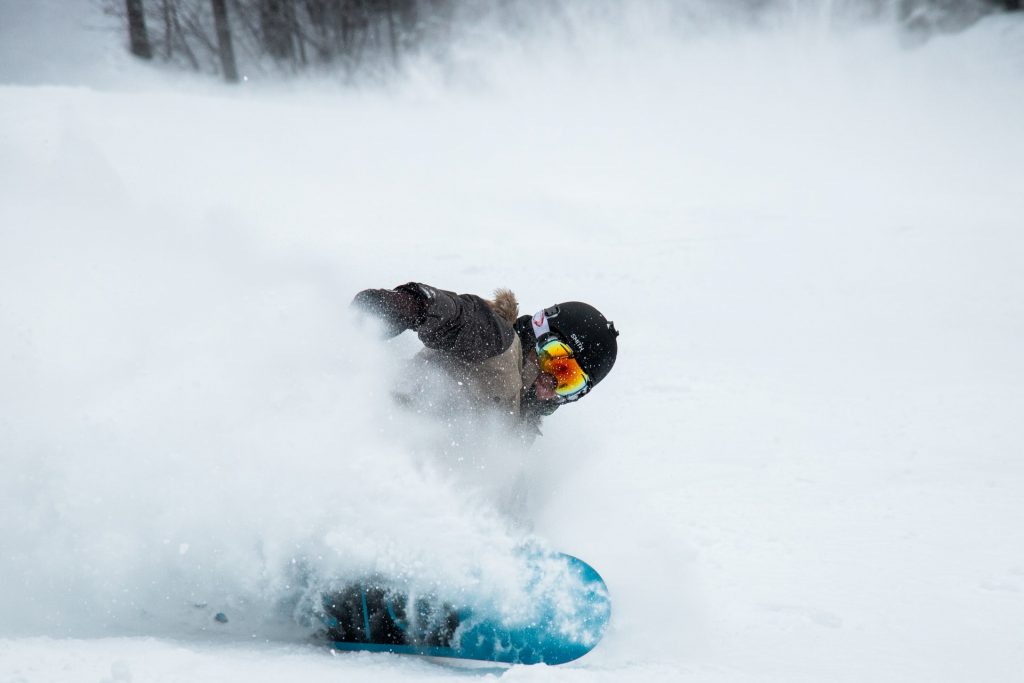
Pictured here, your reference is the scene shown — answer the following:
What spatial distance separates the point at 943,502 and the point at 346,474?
3.37 m

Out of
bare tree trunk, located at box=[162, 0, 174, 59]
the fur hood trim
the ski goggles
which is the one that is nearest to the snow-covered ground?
the ski goggles

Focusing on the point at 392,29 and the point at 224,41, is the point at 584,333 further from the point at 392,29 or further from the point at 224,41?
the point at 392,29

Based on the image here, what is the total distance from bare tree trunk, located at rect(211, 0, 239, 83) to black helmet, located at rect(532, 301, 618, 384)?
45.9 feet

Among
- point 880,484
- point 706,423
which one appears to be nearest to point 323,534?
point 706,423

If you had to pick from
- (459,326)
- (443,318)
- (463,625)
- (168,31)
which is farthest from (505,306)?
(168,31)

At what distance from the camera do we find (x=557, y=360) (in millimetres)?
3342

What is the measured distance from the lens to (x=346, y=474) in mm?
2635

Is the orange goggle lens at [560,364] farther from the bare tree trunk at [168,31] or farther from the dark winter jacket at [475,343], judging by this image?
the bare tree trunk at [168,31]

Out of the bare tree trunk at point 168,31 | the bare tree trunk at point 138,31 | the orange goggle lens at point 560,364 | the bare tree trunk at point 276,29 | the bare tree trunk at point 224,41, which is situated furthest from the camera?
the bare tree trunk at point 276,29

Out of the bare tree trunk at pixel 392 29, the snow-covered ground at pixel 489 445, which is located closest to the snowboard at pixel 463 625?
the snow-covered ground at pixel 489 445

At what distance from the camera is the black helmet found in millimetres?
3334

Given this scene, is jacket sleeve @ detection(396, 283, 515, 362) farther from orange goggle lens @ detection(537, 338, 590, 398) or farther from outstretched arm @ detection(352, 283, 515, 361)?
orange goggle lens @ detection(537, 338, 590, 398)

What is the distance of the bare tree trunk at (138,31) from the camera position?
14164mm

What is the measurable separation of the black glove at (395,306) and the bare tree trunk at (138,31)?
14.9 meters
